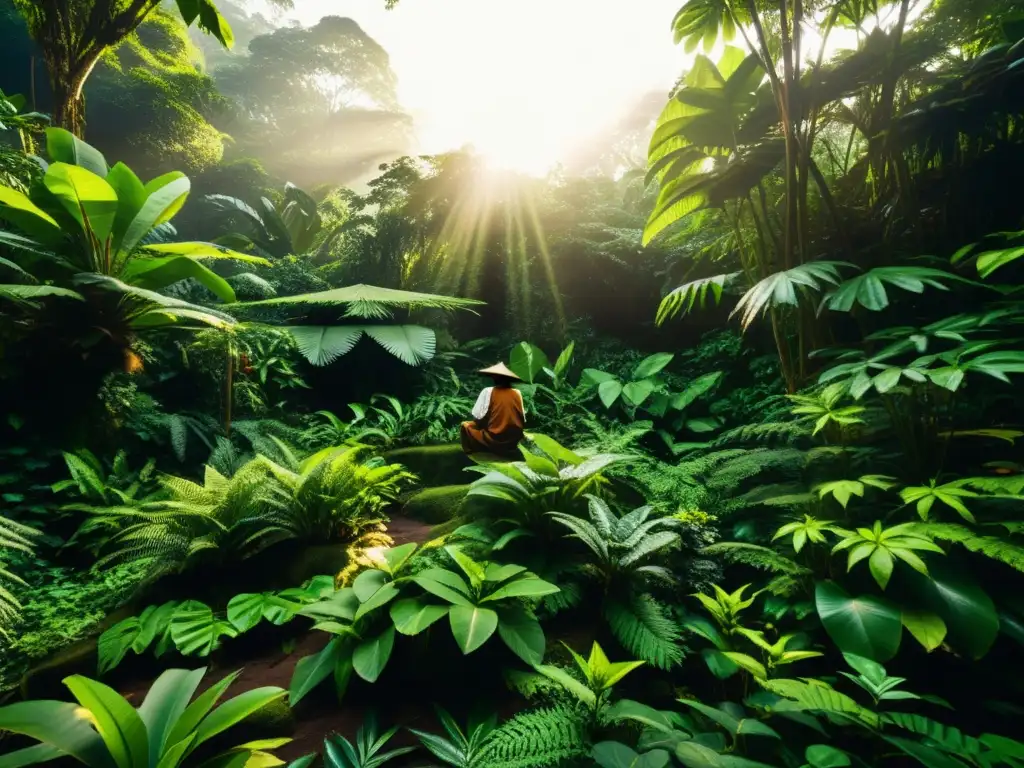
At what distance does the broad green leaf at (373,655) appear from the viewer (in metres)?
1.59

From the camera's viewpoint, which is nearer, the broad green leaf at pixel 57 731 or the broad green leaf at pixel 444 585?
the broad green leaf at pixel 57 731

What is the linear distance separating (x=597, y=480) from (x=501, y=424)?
3.63 feet

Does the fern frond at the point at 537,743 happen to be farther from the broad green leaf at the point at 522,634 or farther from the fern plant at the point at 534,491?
the fern plant at the point at 534,491

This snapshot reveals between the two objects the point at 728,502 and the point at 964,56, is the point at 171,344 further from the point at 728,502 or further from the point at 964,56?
the point at 964,56

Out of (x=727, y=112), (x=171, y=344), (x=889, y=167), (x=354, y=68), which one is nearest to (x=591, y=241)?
(x=727, y=112)

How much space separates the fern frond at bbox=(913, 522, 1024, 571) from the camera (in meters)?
1.44

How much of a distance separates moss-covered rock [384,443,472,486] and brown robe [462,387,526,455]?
596 mm

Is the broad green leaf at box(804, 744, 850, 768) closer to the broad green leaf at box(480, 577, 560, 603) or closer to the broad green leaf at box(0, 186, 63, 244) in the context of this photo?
the broad green leaf at box(480, 577, 560, 603)

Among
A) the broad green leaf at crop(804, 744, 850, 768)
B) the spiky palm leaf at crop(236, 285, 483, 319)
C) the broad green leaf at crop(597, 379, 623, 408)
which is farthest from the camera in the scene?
the spiky palm leaf at crop(236, 285, 483, 319)

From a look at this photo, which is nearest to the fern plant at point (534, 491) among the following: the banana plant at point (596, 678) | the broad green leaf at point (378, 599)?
the broad green leaf at point (378, 599)

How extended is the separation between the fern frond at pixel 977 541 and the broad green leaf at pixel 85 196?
4990mm

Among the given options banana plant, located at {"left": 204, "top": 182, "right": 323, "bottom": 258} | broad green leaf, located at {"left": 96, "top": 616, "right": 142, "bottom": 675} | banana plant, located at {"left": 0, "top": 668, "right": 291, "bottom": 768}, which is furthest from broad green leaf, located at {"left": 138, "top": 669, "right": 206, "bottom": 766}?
banana plant, located at {"left": 204, "top": 182, "right": 323, "bottom": 258}

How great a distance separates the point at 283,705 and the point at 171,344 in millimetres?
4529

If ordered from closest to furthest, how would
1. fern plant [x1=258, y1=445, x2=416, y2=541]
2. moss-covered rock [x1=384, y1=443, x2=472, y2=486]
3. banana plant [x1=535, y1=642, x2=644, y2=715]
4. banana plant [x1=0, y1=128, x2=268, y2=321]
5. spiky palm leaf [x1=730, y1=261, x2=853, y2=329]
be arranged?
1. banana plant [x1=535, y1=642, x2=644, y2=715]
2. spiky palm leaf [x1=730, y1=261, x2=853, y2=329]
3. fern plant [x1=258, y1=445, x2=416, y2=541]
4. banana plant [x1=0, y1=128, x2=268, y2=321]
5. moss-covered rock [x1=384, y1=443, x2=472, y2=486]
